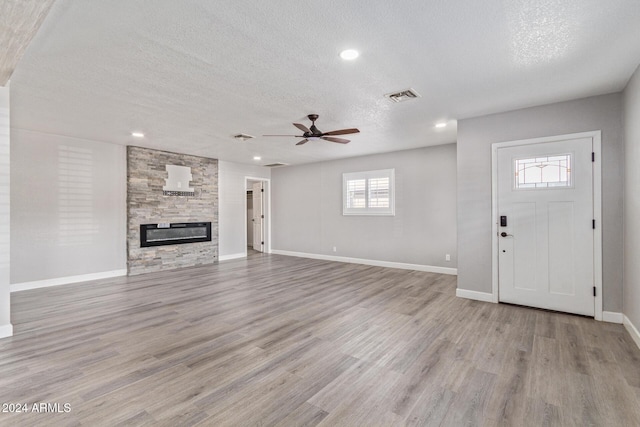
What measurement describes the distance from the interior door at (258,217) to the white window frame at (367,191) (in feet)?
10.1

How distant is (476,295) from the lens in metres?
4.38

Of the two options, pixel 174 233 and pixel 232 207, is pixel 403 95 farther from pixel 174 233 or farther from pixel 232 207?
pixel 232 207

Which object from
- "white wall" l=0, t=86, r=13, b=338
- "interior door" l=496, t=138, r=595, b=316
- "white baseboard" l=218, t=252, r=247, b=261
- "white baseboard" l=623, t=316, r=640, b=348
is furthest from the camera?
"white baseboard" l=218, t=252, r=247, b=261

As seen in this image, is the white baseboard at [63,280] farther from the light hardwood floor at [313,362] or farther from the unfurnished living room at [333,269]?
the light hardwood floor at [313,362]

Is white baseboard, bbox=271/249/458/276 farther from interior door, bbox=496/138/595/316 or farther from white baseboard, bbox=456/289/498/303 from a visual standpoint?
interior door, bbox=496/138/595/316

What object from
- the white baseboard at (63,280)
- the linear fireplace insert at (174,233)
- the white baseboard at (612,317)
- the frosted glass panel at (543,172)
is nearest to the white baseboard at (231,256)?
the linear fireplace insert at (174,233)

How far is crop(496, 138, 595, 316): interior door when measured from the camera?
12.0 ft

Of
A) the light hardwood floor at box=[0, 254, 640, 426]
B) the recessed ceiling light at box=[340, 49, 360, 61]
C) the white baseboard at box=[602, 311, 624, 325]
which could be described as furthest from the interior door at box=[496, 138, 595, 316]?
the recessed ceiling light at box=[340, 49, 360, 61]

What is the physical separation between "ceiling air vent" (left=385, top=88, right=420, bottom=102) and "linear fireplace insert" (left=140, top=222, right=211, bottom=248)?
5625mm

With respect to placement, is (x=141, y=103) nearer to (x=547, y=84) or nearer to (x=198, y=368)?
(x=198, y=368)

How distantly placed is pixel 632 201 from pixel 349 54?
3324mm

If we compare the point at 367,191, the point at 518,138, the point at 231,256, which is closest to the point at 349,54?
the point at 518,138

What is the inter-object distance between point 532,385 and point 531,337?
1.04m

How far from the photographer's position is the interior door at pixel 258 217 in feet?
31.4
